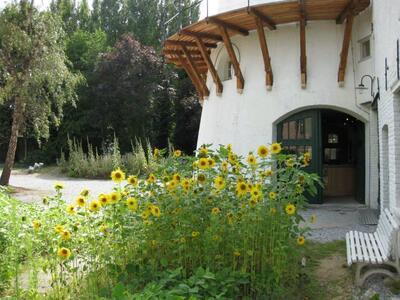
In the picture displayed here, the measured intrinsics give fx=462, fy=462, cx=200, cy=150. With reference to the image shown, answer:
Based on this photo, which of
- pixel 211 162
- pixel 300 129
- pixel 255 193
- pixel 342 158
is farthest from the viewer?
pixel 342 158

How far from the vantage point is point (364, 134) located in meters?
11.5

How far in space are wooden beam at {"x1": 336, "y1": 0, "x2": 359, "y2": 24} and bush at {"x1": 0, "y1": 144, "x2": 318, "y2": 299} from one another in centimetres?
696

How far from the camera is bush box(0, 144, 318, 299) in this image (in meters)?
4.01

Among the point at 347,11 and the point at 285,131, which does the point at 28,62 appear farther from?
the point at 347,11

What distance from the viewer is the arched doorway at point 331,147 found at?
11438 millimetres

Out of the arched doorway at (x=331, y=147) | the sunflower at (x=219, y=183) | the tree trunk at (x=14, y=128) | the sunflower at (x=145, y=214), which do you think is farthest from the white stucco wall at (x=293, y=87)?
the sunflower at (x=145, y=214)

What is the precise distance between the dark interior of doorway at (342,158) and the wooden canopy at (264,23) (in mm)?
2314

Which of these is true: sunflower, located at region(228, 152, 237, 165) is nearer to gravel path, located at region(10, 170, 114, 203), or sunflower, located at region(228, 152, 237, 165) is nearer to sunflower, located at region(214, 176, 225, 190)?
sunflower, located at region(214, 176, 225, 190)

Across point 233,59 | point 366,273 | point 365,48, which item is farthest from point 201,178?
point 365,48

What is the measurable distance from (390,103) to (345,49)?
432 cm

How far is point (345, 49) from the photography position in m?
10.8

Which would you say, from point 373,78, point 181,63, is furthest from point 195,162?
point 181,63

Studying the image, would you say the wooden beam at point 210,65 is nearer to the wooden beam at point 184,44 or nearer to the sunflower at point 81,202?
the wooden beam at point 184,44

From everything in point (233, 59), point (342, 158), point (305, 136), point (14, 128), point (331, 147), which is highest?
point (233, 59)
